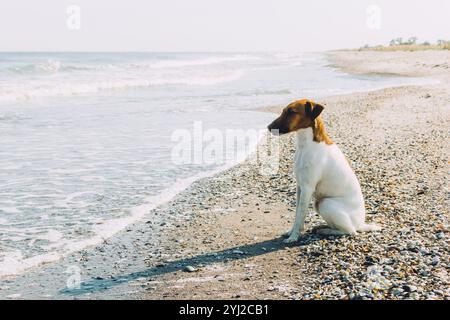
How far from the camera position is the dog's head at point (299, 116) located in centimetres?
536

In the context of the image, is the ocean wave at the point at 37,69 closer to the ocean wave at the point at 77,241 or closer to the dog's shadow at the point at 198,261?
the ocean wave at the point at 77,241

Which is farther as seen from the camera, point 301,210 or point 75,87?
point 75,87

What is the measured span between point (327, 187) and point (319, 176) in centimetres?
19

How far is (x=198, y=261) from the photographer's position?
529 centimetres

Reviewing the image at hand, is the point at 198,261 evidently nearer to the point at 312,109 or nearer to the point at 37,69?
the point at 312,109

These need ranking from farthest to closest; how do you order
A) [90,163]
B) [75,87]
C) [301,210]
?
[75,87] → [90,163] → [301,210]

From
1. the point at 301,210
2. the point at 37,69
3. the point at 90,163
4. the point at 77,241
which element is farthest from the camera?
the point at 37,69

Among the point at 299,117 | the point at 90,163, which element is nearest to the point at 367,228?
the point at 299,117

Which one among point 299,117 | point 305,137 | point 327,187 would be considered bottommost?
point 327,187


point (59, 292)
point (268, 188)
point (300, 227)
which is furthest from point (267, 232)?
point (59, 292)

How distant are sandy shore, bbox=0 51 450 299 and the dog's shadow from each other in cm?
1
